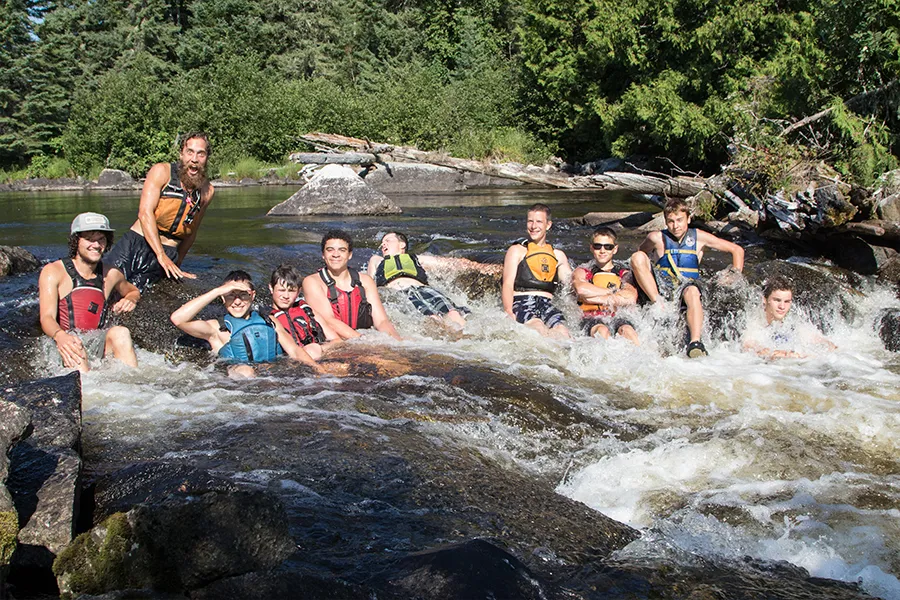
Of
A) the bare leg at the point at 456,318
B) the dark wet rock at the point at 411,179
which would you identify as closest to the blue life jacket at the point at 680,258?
the bare leg at the point at 456,318

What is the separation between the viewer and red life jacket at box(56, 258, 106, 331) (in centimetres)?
651

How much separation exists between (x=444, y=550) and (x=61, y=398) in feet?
7.68

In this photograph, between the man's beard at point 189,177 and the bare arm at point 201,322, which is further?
the man's beard at point 189,177

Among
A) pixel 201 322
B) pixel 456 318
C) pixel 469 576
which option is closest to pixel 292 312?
pixel 201 322

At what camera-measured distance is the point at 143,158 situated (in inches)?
1250

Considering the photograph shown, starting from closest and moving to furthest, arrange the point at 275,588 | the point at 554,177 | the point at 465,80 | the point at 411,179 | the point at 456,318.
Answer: the point at 275,588, the point at 456,318, the point at 554,177, the point at 411,179, the point at 465,80

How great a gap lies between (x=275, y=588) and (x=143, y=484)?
1.49 meters

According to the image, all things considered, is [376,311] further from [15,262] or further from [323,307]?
[15,262]

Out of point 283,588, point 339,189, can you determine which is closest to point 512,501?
point 283,588

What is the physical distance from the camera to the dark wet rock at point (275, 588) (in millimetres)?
2650

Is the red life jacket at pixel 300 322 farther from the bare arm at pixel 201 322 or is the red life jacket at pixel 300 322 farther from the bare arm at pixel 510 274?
the bare arm at pixel 510 274

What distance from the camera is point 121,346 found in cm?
638

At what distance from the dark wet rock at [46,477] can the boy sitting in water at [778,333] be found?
20.3 feet

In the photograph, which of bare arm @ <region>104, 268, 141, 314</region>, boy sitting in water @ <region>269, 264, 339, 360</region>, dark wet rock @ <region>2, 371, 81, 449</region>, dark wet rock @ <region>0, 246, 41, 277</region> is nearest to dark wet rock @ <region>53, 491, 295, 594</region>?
dark wet rock @ <region>2, 371, 81, 449</region>
